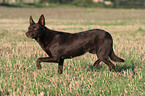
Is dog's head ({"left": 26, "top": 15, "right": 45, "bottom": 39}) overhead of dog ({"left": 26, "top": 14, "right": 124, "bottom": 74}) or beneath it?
overhead

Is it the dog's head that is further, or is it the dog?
the dog

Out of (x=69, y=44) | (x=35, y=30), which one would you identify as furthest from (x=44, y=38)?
(x=69, y=44)

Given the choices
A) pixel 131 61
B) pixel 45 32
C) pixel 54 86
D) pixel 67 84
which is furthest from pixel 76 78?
pixel 131 61

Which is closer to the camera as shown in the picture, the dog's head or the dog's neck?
the dog's head

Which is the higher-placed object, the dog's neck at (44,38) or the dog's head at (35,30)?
the dog's head at (35,30)

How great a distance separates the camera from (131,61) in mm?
6438

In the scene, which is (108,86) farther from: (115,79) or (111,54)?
(111,54)

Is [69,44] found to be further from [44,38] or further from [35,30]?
[35,30]

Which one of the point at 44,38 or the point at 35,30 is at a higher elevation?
the point at 35,30

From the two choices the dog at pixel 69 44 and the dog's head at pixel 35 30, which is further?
the dog at pixel 69 44

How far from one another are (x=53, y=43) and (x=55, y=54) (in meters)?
0.25

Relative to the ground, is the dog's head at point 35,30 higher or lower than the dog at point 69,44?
higher

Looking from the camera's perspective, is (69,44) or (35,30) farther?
(69,44)

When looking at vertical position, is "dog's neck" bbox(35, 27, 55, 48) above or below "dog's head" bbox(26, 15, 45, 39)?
below
